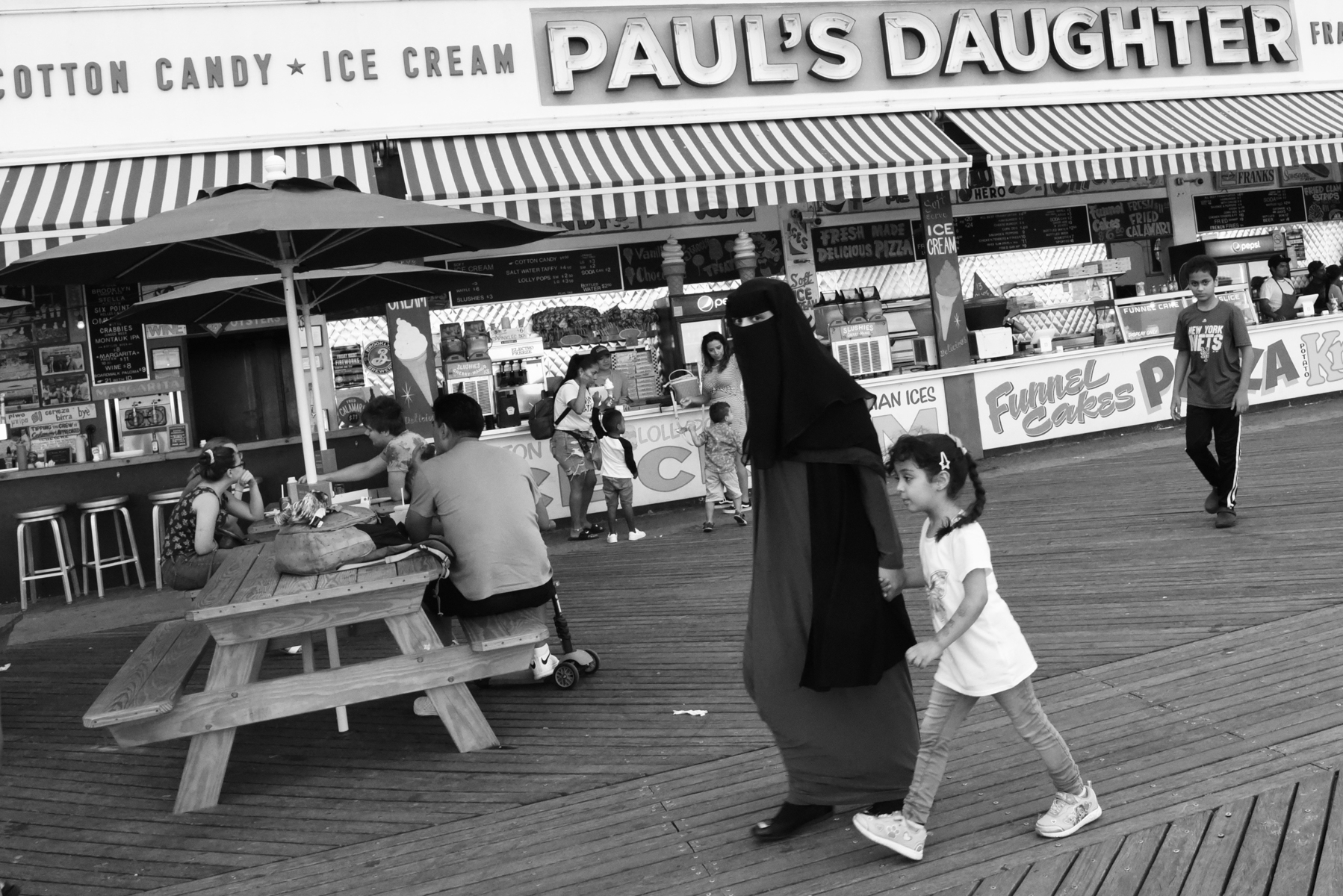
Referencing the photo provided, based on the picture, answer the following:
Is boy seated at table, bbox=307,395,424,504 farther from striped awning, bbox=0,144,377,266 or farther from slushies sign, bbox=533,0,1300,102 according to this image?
slushies sign, bbox=533,0,1300,102

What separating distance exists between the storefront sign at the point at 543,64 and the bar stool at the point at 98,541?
10.2 feet

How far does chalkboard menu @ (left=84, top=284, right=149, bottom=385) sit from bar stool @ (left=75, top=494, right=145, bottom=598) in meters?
1.82

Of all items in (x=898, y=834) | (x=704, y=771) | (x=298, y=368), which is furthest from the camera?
(x=298, y=368)

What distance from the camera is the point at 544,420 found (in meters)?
9.99

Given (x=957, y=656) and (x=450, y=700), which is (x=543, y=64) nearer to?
(x=450, y=700)

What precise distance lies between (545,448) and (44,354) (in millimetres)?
4884

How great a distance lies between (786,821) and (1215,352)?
5.11 m

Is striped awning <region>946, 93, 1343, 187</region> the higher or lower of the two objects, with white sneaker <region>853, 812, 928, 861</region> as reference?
higher

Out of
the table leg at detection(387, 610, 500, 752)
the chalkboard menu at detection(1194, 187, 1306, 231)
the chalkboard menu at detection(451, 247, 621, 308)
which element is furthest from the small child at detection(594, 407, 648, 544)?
the chalkboard menu at detection(1194, 187, 1306, 231)

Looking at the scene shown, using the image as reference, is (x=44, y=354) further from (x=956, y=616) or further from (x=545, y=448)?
(x=956, y=616)

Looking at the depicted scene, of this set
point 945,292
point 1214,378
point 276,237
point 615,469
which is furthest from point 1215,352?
point 276,237

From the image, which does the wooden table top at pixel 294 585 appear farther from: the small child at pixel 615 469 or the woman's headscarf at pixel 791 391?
the small child at pixel 615 469

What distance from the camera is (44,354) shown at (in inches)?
428

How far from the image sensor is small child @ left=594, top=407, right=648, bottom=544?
32.0ft
